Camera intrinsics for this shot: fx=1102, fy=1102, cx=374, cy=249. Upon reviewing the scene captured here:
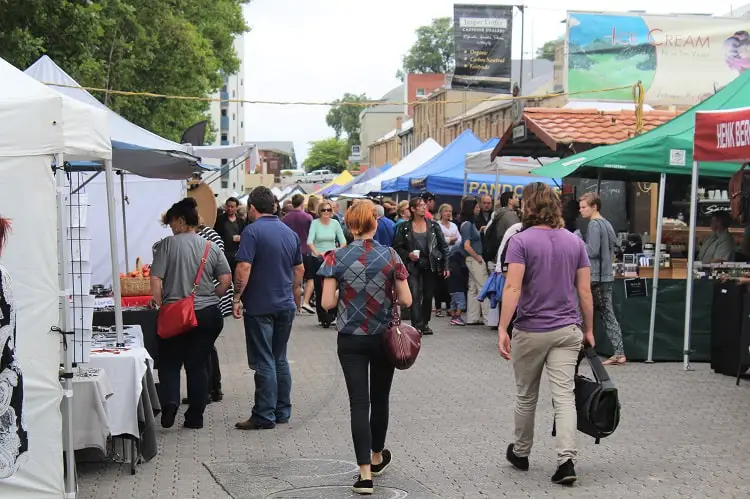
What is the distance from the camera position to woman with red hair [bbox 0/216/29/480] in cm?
549

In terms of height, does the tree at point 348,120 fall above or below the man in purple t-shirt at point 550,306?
above

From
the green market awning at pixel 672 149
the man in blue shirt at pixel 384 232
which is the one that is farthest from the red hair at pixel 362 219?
the man in blue shirt at pixel 384 232

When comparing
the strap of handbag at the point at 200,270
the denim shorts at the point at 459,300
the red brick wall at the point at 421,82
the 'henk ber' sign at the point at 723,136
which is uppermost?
the red brick wall at the point at 421,82

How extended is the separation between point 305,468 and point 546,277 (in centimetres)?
213

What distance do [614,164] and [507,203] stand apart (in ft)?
10.00

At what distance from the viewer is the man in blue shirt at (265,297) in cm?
885

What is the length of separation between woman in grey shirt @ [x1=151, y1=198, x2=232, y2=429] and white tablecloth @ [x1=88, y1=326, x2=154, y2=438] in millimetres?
1266

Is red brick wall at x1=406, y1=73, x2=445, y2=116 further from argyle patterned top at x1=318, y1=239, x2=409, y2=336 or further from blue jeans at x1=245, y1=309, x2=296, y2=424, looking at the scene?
argyle patterned top at x1=318, y1=239, x2=409, y2=336

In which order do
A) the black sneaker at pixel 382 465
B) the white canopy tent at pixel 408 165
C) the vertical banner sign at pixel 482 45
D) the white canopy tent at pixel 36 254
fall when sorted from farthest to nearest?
the white canopy tent at pixel 408 165
the vertical banner sign at pixel 482 45
the black sneaker at pixel 382 465
the white canopy tent at pixel 36 254

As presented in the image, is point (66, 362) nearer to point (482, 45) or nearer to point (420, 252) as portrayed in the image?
point (420, 252)

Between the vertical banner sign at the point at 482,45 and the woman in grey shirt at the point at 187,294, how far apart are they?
1482 cm

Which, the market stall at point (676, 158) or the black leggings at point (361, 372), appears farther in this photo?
the market stall at point (676, 158)

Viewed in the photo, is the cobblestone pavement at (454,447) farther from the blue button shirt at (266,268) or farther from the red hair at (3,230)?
the red hair at (3,230)

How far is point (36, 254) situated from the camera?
6066mm
